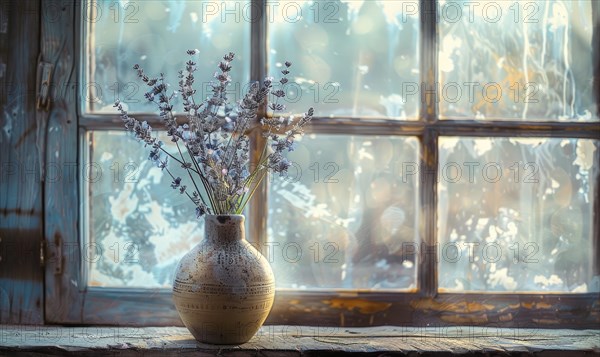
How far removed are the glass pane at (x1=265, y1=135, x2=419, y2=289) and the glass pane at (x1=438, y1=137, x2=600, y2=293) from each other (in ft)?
0.38

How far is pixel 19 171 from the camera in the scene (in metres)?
1.88

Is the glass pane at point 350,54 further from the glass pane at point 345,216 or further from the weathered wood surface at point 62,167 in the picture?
the weathered wood surface at point 62,167

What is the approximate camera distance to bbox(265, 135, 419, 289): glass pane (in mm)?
1909

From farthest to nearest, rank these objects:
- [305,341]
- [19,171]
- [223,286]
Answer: [19,171]
[305,341]
[223,286]

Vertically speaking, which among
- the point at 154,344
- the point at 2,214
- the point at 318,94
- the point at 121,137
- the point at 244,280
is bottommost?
the point at 154,344

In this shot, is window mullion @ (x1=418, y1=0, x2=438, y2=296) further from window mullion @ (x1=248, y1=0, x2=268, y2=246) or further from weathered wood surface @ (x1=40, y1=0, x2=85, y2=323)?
weathered wood surface @ (x1=40, y1=0, x2=85, y2=323)

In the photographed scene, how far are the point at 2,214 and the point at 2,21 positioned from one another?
1.77 feet

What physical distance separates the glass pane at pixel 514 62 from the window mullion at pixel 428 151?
34 mm

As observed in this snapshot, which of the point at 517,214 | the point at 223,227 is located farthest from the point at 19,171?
the point at 517,214

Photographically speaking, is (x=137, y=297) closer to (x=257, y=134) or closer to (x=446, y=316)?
(x=257, y=134)

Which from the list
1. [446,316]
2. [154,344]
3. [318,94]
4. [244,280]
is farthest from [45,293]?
[446,316]

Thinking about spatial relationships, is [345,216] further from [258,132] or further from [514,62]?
[514,62]

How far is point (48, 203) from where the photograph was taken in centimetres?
187

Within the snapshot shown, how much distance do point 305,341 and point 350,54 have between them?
81 cm
